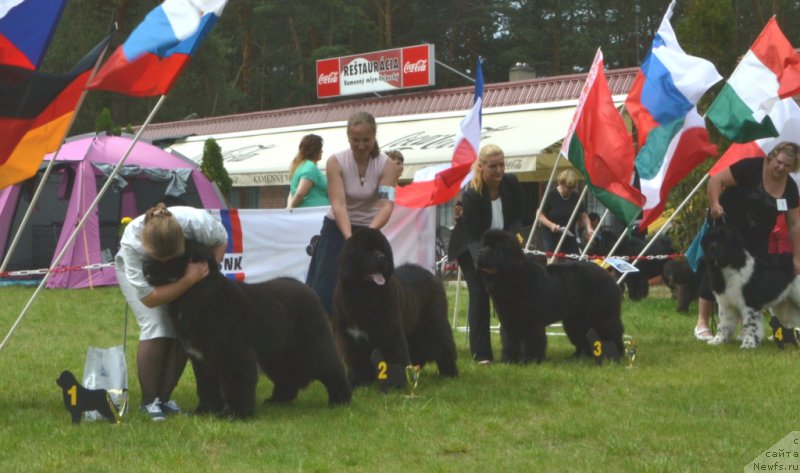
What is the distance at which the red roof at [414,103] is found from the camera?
809 inches

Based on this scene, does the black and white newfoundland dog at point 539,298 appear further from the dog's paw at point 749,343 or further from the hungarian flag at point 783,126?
the hungarian flag at point 783,126

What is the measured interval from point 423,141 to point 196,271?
51.3 feet

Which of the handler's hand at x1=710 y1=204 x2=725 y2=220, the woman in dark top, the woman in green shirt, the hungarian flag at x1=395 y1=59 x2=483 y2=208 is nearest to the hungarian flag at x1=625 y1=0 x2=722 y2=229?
the woman in dark top

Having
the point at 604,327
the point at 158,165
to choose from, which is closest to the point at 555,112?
the point at 158,165

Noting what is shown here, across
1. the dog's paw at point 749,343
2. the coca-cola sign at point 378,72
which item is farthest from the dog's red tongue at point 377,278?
the coca-cola sign at point 378,72

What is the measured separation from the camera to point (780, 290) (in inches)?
299

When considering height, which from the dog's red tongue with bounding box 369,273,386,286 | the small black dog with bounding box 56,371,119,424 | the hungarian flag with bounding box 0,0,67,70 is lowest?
the small black dog with bounding box 56,371,119,424

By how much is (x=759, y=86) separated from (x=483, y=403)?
3928 mm

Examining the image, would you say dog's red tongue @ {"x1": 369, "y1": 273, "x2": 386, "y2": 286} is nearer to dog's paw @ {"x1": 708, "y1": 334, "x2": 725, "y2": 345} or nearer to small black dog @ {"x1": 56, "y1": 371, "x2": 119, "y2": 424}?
small black dog @ {"x1": 56, "y1": 371, "x2": 119, "y2": 424}

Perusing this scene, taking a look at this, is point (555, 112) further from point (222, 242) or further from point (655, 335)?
point (222, 242)

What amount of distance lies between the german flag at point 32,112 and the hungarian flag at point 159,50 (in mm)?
114

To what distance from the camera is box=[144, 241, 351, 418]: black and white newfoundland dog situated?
4758mm

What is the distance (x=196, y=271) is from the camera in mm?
4750

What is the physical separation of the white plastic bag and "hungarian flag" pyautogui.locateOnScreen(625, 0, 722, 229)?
432 centimetres
